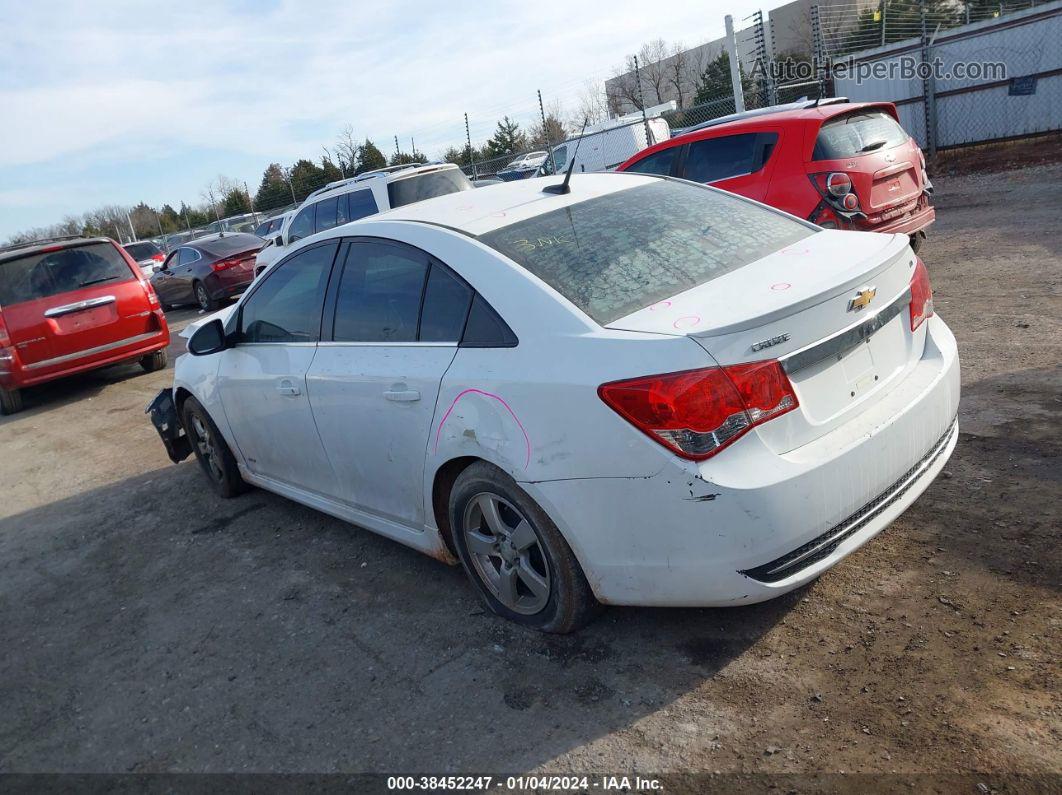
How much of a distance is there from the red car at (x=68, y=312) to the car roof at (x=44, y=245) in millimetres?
11

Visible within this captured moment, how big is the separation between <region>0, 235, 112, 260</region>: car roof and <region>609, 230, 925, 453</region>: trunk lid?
9.27 m

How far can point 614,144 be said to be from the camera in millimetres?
22109

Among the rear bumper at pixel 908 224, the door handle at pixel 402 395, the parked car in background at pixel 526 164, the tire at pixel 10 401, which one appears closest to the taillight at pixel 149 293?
the tire at pixel 10 401

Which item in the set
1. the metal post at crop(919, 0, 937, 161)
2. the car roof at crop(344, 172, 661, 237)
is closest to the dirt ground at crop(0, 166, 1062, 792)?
the car roof at crop(344, 172, 661, 237)

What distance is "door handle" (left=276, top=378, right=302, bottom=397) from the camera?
4.30 m

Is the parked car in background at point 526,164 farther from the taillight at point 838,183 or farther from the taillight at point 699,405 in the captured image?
the taillight at point 699,405

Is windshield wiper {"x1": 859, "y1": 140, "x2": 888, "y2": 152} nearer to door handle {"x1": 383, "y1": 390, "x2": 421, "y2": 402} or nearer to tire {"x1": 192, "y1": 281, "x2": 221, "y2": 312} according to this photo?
door handle {"x1": 383, "y1": 390, "x2": 421, "y2": 402}

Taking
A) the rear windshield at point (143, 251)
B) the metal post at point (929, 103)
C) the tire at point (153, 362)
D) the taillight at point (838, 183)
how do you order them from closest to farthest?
the taillight at point (838, 183)
the tire at point (153, 362)
the metal post at point (929, 103)
the rear windshield at point (143, 251)

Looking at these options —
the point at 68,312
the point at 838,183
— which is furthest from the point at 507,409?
the point at 68,312

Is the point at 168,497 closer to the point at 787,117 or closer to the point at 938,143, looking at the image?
the point at 787,117

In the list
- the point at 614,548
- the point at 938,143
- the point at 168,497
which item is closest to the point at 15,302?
the point at 168,497

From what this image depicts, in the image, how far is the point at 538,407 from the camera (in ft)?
9.68

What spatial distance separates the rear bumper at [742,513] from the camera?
2666 mm

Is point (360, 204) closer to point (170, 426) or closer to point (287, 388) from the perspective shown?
point (170, 426)
